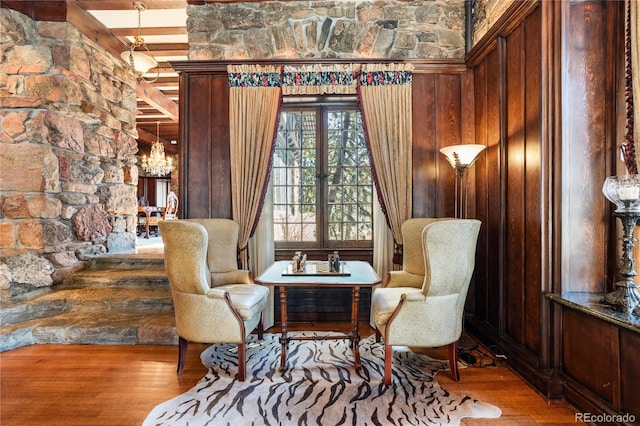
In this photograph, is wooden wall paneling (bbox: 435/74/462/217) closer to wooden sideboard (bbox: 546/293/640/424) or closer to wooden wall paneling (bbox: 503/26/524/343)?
wooden wall paneling (bbox: 503/26/524/343)

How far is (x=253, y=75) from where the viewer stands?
3514 millimetres

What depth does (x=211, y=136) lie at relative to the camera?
3594 mm

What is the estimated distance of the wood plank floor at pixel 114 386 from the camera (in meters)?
1.99

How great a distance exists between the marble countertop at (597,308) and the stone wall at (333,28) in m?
2.63

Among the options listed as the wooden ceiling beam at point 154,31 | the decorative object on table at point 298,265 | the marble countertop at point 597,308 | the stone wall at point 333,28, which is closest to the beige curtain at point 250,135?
the stone wall at point 333,28

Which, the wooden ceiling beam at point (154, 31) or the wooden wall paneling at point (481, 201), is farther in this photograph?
the wooden ceiling beam at point (154, 31)

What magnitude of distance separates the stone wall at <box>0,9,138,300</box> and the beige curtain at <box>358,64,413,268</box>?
10.8ft

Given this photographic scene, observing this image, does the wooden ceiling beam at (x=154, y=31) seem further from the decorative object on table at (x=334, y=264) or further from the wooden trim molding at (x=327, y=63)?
the decorative object on table at (x=334, y=264)

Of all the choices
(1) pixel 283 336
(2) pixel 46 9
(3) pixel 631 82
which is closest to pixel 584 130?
(3) pixel 631 82

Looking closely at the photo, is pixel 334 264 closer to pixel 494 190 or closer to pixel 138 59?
pixel 494 190

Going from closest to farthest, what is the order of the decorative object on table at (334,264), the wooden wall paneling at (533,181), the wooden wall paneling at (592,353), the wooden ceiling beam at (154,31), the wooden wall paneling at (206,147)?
the wooden wall paneling at (592,353) < the wooden wall paneling at (533,181) < the decorative object on table at (334,264) < the wooden wall paneling at (206,147) < the wooden ceiling beam at (154,31)

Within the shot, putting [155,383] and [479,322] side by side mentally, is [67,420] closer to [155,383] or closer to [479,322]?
[155,383]

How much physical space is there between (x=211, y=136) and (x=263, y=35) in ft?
4.01

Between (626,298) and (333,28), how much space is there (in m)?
3.38
